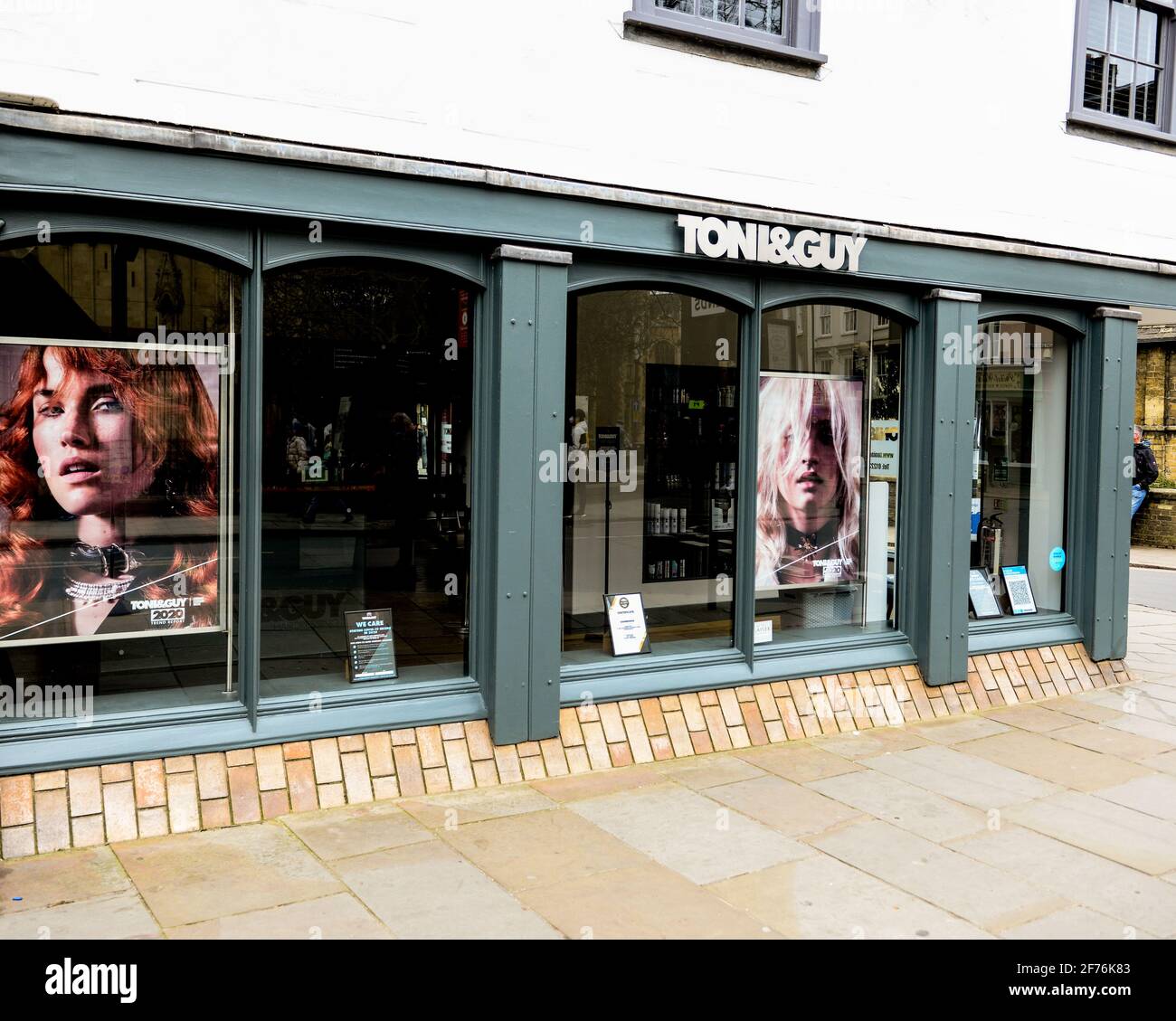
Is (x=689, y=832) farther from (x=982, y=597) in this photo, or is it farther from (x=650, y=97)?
(x=982, y=597)

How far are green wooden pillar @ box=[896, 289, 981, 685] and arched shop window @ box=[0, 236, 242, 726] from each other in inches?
184

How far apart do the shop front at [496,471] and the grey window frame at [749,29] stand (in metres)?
1.03

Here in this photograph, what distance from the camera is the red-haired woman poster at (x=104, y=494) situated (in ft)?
18.3

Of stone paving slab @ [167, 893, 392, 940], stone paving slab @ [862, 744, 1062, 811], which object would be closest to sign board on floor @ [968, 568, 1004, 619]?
stone paving slab @ [862, 744, 1062, 811]

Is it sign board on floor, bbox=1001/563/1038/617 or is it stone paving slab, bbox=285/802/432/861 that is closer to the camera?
stone paving slab, bbox=285/802/432/861

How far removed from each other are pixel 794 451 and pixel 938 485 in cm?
105

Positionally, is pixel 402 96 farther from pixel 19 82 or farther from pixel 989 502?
pixel 989 502

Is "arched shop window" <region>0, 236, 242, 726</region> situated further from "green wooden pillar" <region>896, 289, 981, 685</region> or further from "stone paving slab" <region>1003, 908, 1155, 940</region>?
"green wooden pillar" <region>896, 289, 981, 685</region>

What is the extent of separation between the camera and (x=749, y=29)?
722 cm

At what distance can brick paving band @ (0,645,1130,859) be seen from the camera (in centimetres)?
528

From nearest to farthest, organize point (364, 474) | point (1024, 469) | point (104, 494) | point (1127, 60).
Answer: point (104, 494) < point (364, 474) < point (1127, 60) < point (1024, 469)

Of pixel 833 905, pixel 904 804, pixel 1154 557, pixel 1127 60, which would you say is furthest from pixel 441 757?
pixel 1154 557
